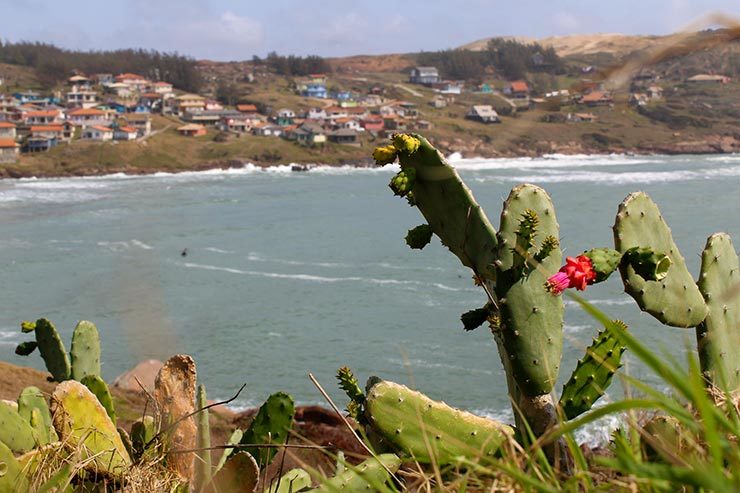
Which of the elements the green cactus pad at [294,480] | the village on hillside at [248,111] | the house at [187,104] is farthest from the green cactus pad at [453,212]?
the house at [187,104]

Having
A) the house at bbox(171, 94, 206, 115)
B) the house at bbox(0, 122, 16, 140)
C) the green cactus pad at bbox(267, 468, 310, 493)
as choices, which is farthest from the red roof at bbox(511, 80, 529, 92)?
the green cactus pad at bbox(267, 468, 310, 493)

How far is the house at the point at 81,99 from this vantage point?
111 m

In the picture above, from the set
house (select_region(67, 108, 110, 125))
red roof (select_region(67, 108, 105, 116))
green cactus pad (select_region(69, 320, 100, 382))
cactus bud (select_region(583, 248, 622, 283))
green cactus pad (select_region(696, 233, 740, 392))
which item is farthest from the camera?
red roof (select_region(67, 108, 105, 116))

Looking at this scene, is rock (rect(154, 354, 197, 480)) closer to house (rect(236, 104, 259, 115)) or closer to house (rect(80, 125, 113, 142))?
house (rect(80, 125, 113, 142))

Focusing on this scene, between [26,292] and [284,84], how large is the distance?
11967cm

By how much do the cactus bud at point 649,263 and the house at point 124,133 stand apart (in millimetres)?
89242

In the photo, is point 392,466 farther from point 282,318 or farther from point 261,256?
point 261,256

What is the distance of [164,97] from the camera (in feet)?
384

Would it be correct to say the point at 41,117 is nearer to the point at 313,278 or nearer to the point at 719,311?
the point at 313,278

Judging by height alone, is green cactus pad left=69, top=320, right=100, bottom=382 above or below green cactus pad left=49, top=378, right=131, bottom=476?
below

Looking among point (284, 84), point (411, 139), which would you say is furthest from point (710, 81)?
point (411, 139)

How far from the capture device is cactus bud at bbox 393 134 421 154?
3.78m

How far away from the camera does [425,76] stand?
158 m

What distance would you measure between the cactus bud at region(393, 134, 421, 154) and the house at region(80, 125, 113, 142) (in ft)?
294
